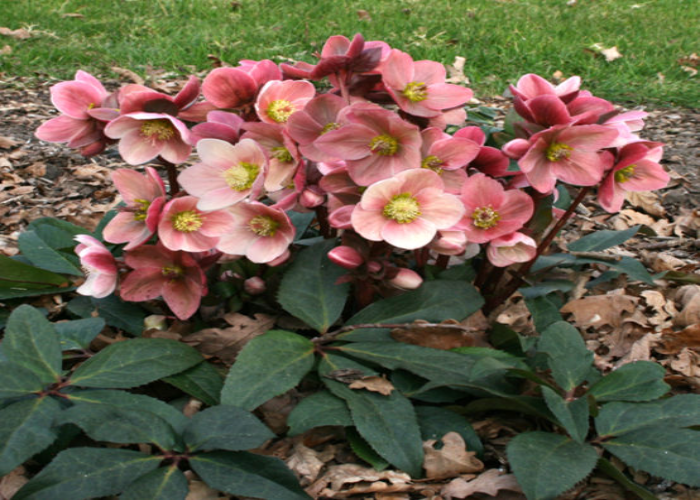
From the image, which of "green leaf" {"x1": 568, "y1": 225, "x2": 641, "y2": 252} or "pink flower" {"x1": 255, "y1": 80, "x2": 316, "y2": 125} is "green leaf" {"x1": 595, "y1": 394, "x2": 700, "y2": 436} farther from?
"pink flower" {"x1": 255, "y1": 80, "x2": 316, "y2": 125}

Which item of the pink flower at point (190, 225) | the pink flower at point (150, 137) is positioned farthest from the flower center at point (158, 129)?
the pink flower at point (190, 225)

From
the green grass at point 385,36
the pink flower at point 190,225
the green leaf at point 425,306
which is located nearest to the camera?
the pink flower at point 190,225

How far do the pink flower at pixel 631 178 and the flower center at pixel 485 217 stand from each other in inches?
7.8

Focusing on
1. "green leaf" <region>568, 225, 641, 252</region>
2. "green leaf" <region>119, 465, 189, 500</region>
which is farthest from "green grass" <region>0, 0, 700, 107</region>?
"green leaf" <region>119, 465, 189, 500</region>

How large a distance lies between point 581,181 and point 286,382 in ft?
1.99

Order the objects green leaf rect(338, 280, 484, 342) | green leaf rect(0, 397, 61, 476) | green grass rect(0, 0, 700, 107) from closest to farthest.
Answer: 1. green leaf rect(0, 397, 61, 476)
2. green leaf rect(338, 280, 484, 342)
3. green grass rect(0, 0, 700, 107)

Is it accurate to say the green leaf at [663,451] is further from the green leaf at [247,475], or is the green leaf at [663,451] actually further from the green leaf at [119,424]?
the green leaf at [119,424]

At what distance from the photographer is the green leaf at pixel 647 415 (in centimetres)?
104

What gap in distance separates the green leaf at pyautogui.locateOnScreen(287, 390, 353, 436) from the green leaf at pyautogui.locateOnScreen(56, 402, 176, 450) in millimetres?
193

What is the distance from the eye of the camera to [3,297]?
1370mm

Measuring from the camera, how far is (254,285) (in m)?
1.29

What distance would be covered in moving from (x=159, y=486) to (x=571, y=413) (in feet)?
2.03


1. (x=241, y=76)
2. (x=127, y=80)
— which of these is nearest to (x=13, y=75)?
(x=127, y=80)

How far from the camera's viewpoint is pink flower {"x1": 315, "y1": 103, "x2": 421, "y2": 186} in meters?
1.09
